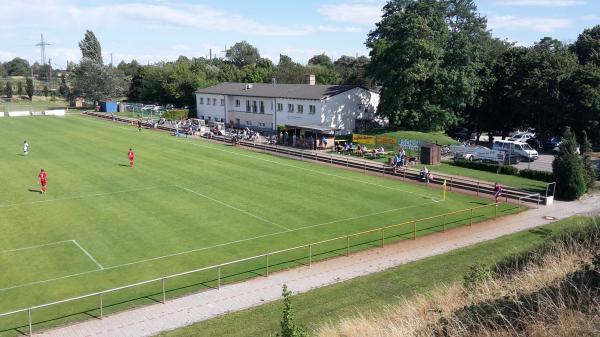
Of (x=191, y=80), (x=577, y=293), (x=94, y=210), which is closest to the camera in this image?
(x=577, y=293)

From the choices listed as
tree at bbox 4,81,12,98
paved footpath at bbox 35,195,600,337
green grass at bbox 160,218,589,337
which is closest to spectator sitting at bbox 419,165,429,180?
paved footpath at bbox 35,195,600,337

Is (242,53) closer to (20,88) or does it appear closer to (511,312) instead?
(20,88)

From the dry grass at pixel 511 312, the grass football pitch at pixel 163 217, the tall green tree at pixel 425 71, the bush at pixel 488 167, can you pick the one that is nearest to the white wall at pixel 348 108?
the tall green tree at pixel 425 71

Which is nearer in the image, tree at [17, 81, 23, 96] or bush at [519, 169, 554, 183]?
bush at [519, 169, 554, 183]

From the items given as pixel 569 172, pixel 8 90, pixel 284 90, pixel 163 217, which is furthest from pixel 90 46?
pixel 569 172

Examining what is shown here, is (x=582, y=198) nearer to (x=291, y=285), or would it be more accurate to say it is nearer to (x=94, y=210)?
(x=291, y=285)

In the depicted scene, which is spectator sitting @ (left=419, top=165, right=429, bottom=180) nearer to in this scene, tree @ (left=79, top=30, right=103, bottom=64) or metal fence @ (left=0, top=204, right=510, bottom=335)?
metal fence @ (left=0, top=204, right=510, bottom=335)

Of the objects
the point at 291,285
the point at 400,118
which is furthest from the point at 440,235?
the point at 400,118
